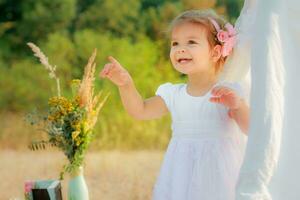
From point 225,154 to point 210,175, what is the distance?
8 cm

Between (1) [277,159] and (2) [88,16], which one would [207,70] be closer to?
(1) [277,159]

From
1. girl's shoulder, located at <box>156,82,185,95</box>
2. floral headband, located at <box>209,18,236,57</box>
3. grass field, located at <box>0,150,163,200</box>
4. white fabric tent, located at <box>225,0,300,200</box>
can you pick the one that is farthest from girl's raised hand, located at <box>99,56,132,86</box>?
grass field, located at <box>0,150,163,200</box>

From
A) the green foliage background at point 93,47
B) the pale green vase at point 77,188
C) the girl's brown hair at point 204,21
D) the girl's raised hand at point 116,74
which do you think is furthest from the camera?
the green foliage background at point 93,47

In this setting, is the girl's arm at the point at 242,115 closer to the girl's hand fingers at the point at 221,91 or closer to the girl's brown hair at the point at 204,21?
the girl's hand fingers at the point at 221,91

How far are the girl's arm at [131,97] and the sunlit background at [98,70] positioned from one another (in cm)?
327

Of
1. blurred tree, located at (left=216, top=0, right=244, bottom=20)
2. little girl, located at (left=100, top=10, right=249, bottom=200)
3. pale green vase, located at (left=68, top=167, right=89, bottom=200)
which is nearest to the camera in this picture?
little girl, located at (left=100, top=10, right=249, bottom=200)

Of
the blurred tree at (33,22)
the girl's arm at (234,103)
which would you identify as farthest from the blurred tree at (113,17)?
the girl's arm at (234,103)

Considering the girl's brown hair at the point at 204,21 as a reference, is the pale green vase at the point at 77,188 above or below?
below

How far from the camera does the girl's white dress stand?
206 cm

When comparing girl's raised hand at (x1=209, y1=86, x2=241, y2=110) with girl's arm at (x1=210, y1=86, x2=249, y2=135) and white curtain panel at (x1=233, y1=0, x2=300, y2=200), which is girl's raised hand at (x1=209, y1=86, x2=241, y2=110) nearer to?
girl's arm at (x1=210, y1=86, x2=249, y2=135)

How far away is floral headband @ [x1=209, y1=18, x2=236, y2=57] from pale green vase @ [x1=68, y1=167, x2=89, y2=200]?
2.69ft

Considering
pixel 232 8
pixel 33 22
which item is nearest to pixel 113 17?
pixel 33 22

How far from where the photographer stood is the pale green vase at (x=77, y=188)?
2643 millimetres

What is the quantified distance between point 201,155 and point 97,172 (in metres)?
3.56
